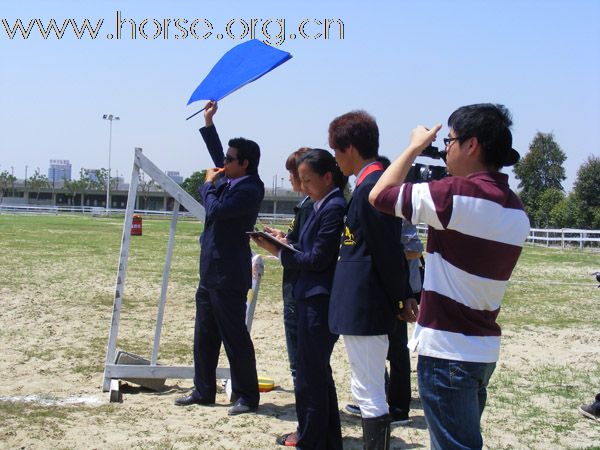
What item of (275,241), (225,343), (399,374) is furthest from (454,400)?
(225,343)

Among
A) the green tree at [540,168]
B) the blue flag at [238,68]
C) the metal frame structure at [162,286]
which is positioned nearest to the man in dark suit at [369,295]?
the blue flag at [238,68]

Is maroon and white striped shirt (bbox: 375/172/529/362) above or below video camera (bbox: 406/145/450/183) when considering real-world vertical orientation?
below

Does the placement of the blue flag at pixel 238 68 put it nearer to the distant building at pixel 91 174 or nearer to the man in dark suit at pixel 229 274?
the man in dark suit at pixel 229 274

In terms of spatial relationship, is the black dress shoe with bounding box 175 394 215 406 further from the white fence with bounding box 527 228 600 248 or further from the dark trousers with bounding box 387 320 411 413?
the white fence with bounding box 527 228 600 248

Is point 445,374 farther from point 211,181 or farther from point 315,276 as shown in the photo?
point 211,181

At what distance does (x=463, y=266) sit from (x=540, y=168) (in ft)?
192

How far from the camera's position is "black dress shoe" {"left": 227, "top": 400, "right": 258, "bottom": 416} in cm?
538

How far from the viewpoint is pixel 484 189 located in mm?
2658

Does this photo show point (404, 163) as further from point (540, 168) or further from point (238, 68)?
point (540, 168)

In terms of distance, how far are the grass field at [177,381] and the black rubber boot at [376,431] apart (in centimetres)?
101

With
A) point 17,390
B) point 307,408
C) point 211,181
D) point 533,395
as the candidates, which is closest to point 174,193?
point 211,181

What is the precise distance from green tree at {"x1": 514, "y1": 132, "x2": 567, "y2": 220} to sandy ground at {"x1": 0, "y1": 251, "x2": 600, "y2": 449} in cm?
5017

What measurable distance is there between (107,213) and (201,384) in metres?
66.5

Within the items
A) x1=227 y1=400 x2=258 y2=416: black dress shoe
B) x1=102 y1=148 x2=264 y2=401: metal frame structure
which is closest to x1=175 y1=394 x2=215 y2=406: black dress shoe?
x1=227 y1=400 x2=258 y2=416: black dress shoe
